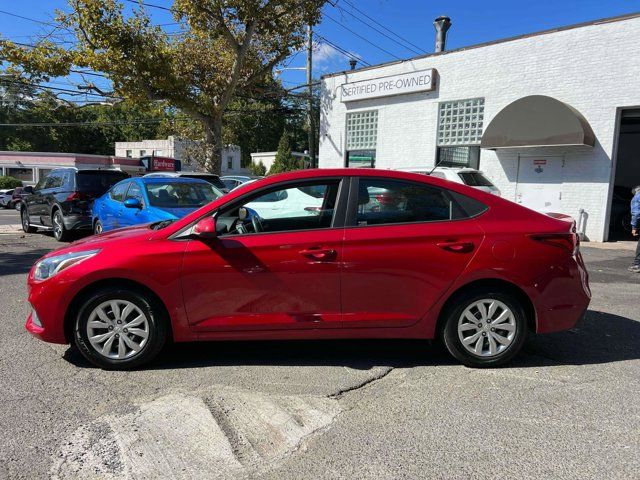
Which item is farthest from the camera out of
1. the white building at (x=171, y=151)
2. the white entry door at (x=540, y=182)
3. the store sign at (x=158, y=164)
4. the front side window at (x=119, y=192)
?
the white building at (x=171, y=151)

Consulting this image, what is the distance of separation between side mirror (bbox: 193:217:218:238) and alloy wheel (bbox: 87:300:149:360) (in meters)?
0.78

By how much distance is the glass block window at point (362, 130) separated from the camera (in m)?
18.2

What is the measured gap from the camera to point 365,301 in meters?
4.00

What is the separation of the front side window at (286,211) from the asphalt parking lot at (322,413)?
118 cm

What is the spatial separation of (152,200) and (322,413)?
5.75 meters

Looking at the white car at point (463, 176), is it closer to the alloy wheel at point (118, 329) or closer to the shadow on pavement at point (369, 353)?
the shadow on pavement at point (369, 353)

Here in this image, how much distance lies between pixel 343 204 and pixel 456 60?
13.0 metres

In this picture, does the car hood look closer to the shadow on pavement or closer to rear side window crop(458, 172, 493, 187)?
the shadow on pavement

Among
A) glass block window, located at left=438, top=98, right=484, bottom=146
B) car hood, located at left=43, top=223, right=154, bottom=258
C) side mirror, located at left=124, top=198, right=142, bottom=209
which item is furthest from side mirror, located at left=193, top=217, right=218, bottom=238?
glass block window, located at left=438, top=98, right=484, bottom=146

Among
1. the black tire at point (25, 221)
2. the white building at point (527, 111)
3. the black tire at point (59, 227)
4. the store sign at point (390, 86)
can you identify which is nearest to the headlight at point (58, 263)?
the black tire at point (59, 227)

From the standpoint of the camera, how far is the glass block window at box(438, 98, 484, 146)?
595 inches

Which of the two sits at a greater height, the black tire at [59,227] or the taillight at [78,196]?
the taillight at [78,196]

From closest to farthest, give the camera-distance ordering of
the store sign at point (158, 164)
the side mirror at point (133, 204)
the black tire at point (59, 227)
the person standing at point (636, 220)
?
the side mirror at point (133, 204), the person standing at point (636, 220), the black tire at point (59, 227), the store sign at point (158, 164)

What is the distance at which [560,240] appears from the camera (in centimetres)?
411
